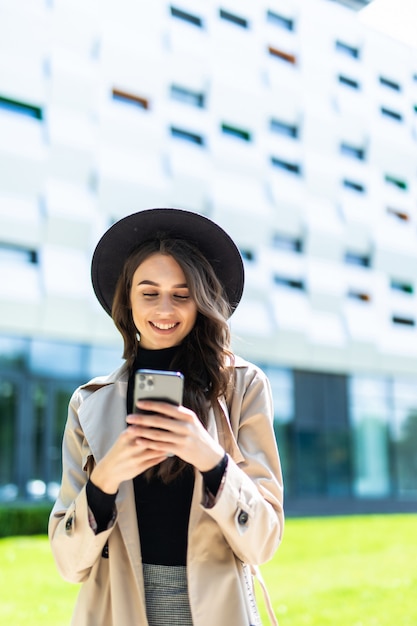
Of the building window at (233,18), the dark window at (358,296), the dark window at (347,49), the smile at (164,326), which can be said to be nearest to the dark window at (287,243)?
the dark window at (358,296)

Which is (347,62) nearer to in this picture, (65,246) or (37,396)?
(65,246)

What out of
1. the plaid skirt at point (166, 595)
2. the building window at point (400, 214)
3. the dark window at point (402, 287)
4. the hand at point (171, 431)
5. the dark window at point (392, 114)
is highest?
the dark window at point (392, 114)

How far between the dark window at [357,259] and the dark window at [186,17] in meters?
8.15

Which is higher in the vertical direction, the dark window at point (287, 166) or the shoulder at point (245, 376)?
the dark window at point (287, 166)

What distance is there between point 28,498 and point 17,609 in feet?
26.6

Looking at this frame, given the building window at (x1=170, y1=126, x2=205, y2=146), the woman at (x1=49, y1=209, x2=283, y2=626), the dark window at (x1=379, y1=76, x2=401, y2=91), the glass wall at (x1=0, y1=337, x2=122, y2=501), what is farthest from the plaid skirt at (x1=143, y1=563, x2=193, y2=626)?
the dark window at (x1=379, y1=76, x2=401, y2=91)

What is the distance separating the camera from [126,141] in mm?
16875

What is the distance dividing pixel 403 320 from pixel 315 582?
15.4 m

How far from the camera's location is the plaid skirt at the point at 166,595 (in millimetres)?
1742

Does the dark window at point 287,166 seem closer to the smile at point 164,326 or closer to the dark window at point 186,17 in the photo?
the dark window at point 186,17

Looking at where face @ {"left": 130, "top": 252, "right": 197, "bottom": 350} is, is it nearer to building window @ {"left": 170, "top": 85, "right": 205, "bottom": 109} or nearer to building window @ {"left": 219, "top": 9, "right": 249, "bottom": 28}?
building window @ {"left": 170, "top": 85, "right": 205, "bottom": 109}

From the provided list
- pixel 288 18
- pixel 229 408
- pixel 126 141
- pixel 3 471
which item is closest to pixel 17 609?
pixel 229 408

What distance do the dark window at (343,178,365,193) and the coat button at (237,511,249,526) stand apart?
2136 cm

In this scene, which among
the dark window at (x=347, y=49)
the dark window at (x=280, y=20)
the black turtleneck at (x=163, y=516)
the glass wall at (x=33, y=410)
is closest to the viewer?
the black turtleneck at (x=163, y=516)
